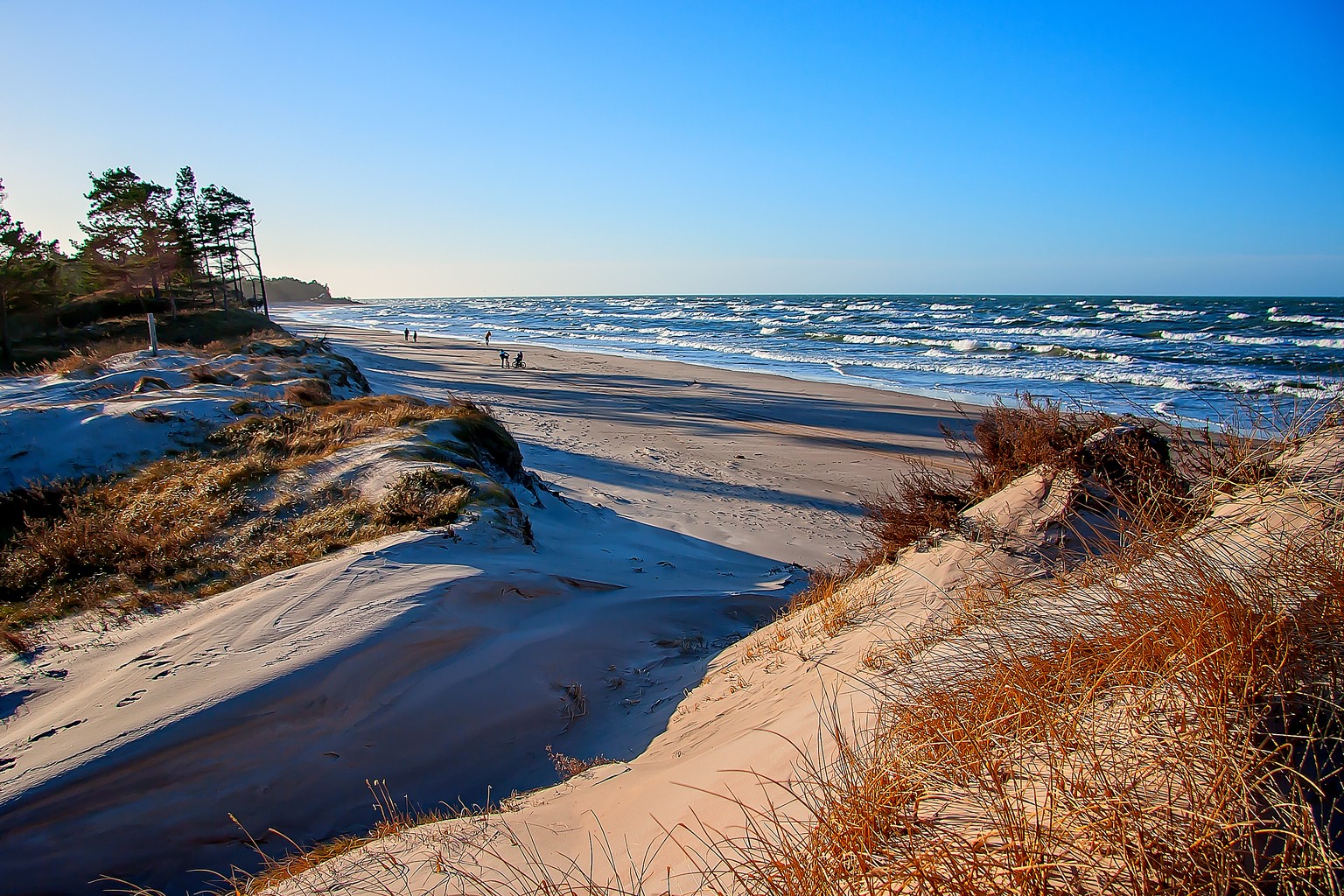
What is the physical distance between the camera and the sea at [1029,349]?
2297 cm

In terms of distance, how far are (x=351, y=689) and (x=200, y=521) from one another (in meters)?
4.27

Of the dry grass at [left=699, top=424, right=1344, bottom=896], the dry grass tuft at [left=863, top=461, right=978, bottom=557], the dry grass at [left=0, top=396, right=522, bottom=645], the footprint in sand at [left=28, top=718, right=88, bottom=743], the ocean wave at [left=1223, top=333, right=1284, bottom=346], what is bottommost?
the footprint in sand at [left=28, top=718, right=88, bottom=743]

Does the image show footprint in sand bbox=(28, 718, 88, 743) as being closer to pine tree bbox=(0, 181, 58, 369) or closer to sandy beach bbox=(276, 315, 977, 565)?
sandy beach bbox=(276, 315, 977, 565)

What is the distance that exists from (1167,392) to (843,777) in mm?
25984

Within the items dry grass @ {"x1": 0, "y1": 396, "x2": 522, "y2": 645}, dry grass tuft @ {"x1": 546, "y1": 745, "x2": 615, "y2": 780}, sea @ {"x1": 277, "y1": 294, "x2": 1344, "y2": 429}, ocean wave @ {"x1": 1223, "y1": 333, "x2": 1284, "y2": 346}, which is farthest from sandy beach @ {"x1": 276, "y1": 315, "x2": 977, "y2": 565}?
ocean wave @ {"x1": 1223, "y1": 333, "x2": 1284, "y2": 346}

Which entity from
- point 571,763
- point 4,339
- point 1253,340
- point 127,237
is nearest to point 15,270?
point 4,339

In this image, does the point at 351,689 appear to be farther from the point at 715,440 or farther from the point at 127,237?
the point at 127,237

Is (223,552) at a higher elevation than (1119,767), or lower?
lower

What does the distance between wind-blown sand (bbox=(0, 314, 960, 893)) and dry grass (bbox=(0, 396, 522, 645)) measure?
621mm

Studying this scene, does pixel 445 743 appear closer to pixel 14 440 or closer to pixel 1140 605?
pixel 1140 605

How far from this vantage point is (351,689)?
452 centimetres

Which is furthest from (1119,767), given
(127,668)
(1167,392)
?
(1167,392)

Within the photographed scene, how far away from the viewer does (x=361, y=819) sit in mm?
3883

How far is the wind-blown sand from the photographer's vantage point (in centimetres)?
362
